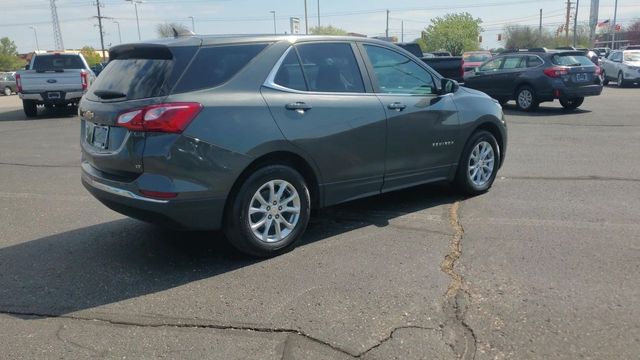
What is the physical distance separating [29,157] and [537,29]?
8156 cm

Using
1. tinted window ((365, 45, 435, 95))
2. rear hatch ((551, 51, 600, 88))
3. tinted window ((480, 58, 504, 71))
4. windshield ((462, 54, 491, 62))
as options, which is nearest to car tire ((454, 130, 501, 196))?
tinted window ((365, 45, 435, 95))

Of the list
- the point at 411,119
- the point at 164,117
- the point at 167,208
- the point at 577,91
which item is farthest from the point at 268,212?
the point at 577,91

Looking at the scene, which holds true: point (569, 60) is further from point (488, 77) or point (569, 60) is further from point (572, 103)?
point (488, 77)

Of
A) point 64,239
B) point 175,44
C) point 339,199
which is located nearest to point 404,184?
point 339,199

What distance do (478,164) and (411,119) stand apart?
4.32 feet

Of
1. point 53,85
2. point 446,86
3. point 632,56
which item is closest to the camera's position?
point 446,86

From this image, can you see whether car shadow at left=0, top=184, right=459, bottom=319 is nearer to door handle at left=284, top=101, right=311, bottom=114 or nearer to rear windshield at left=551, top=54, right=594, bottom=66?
door handle at left=284, top=101, right=311, bottom=114

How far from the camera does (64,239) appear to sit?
17.3ft

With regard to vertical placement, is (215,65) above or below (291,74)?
above

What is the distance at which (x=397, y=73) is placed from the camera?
5.63m

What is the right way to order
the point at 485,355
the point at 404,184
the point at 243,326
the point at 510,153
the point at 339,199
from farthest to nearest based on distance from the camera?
the point at 510,153
the point at 404,184
the point at 339,199
the point at 243,326
the point at 485,355

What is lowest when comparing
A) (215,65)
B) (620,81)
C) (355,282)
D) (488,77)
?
(620,81)

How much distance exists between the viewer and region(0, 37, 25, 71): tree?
7938cm

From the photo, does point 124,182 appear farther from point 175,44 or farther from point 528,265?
point 528,265
